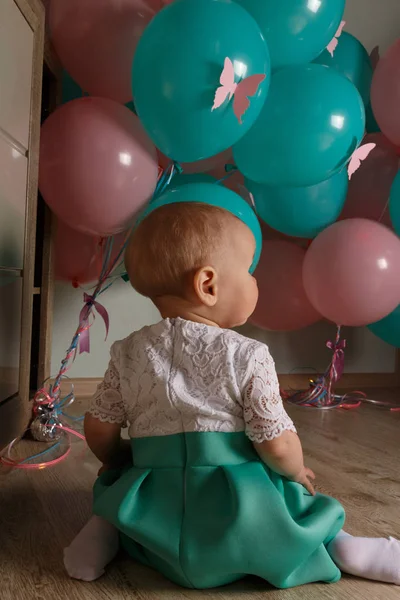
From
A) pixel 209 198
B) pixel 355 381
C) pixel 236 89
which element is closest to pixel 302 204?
pixel 209 198

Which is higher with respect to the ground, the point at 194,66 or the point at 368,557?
the point at 194,66

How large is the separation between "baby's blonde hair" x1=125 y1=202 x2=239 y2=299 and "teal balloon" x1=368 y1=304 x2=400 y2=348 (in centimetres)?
133

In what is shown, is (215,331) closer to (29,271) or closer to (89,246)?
(29,271)

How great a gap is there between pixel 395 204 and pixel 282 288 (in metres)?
0.47

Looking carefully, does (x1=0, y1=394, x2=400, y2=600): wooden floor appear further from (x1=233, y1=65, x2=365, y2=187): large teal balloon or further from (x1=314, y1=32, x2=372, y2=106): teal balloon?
(x1=314, y1=32, x2=372, y2=106): teal balloon

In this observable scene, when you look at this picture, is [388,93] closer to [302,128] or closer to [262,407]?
[302,128]

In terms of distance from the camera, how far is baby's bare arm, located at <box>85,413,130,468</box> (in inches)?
41.0

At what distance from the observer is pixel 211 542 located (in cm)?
87

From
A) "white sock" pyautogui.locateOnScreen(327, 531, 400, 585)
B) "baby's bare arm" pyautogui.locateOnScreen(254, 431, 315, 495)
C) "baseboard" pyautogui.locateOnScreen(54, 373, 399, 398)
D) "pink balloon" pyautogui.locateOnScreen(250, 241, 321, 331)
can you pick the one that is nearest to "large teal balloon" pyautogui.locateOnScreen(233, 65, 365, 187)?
"pink balloon" pyautogui.locateOnScreen(250, 241, 321, 331)

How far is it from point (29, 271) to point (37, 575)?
0.84m

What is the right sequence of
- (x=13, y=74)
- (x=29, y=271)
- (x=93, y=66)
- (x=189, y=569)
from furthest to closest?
(x=93, y=66) → (x=29, y=271) → (x=13, y=74) → (x=189, y=569)

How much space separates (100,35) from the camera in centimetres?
162

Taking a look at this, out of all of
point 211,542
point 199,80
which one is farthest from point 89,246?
point 211,542

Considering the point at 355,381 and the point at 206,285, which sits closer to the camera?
the point at 206,285
